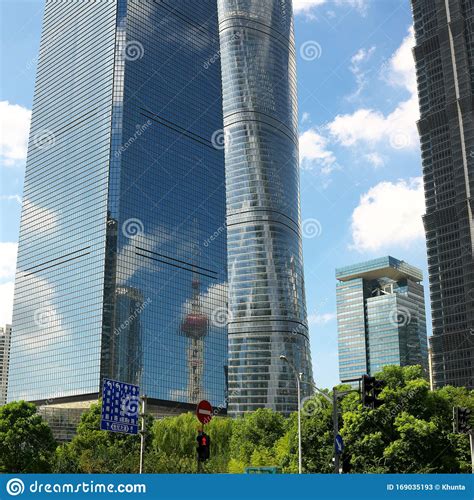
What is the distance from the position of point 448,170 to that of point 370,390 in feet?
523

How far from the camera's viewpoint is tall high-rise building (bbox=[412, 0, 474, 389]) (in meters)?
164

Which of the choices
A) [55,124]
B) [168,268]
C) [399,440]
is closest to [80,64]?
[55,124]

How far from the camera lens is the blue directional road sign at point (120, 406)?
122ft

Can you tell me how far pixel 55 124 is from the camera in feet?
586

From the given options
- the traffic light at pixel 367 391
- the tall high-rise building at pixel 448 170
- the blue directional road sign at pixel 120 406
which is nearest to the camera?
the traffic light at pixel 367 391

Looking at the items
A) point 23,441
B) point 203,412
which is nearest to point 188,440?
point 23,441

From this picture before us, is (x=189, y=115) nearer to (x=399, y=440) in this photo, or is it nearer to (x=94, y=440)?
(x=94, y=440)

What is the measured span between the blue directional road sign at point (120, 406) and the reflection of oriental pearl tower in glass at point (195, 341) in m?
127

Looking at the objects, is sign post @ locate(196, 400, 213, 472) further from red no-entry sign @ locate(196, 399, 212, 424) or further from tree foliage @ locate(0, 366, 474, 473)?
tree foliage @ locate(0, 366, 474, 473)

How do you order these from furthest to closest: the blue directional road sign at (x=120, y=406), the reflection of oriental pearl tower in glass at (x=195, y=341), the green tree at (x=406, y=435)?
the reflection of oriental pearl tower in glass at (x=195, y=341), the green tree at (x=406, y=435), the blue directional road sign at (x=120, y=406)

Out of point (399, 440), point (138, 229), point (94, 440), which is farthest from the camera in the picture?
point (138, 229)

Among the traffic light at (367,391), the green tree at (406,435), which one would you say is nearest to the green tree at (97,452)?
the green tree at (406,435)

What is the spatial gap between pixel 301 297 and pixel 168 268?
157 feet

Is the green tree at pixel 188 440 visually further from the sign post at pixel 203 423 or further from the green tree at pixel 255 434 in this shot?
the sign post at pixel 203 423
